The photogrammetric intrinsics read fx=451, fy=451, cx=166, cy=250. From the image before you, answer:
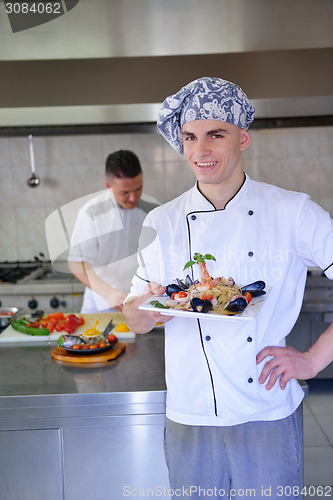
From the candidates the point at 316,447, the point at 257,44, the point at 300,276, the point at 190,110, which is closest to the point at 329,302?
the point at 316,447

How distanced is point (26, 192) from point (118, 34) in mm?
1949

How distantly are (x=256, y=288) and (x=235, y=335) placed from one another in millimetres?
151

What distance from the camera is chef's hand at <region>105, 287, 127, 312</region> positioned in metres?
2.23

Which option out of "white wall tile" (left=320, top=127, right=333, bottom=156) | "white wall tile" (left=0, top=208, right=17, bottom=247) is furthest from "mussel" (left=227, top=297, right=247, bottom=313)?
"white wall tile" (left=0, top=208, right=17, bottom=247)

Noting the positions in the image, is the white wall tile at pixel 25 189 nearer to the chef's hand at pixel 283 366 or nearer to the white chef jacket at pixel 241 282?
the white chef jacket at pixel 241 282

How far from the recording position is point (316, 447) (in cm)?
237

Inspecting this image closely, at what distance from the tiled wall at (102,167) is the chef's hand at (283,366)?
251 cm

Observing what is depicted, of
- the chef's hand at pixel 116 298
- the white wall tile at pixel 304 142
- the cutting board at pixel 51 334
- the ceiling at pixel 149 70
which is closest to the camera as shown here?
the cutting board at pixel 51 334

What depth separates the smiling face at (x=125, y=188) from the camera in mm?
2471

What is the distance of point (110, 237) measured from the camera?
2.48 m

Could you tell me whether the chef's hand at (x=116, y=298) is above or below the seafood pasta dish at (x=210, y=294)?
below

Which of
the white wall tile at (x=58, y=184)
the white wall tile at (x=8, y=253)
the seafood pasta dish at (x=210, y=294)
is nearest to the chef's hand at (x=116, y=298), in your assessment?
the seafood pasta dish at (x=210, y=294)

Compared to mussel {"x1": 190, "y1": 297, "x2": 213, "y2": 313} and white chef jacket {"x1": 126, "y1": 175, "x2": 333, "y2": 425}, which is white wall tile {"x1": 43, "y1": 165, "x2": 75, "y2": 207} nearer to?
white chef jacket {"x1": 126, "y1": 175, "x2": 333, "y2": 425}

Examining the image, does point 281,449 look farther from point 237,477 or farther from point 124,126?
point 124,126
